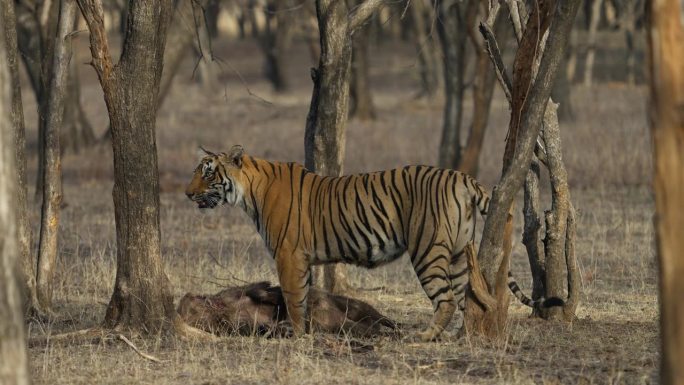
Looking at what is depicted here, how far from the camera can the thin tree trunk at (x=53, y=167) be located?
917cm

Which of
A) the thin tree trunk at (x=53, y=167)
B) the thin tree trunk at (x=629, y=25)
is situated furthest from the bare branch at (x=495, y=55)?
the thin tree trunk at (x=629, y=25)

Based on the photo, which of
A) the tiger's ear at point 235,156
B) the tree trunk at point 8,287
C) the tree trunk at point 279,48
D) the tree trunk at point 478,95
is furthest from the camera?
the tree trunk at point 279,48

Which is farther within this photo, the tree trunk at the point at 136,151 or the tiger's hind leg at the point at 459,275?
the tiger's hind leg at the point at 459,275

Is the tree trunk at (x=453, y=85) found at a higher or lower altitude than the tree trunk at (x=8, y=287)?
higher

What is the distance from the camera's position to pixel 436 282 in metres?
7.81

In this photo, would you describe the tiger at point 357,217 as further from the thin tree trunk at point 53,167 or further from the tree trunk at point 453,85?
the tree trunk at point 453,85

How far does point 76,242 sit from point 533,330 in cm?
579

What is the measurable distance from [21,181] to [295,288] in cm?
222

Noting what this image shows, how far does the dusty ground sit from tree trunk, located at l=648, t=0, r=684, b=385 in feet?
4.96

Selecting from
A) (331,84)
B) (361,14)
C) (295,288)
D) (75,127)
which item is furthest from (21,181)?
(75,127)

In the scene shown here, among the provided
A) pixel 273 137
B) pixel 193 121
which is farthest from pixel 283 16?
pixel 273 137

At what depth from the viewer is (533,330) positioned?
8.24m

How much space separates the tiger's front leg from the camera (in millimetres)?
8047

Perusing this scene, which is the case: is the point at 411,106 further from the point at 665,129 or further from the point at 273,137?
the point at 665,129
